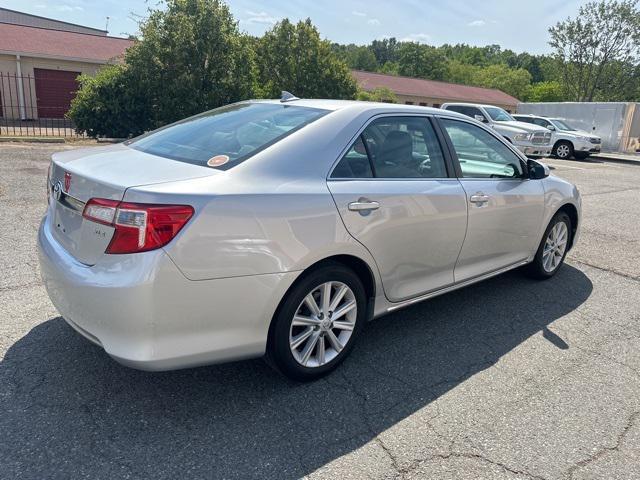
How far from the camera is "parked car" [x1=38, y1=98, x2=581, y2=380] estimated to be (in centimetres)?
235

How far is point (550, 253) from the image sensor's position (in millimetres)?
4969

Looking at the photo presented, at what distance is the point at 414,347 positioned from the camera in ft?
11.7

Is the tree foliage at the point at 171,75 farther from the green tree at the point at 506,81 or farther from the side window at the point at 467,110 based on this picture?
the green tree at the point at 506,81

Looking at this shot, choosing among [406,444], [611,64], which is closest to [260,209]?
[406,444]

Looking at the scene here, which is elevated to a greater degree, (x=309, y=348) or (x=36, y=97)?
(x=36, y=97)

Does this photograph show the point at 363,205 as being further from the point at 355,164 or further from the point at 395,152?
the point at 395,152

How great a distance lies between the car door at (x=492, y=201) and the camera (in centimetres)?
383

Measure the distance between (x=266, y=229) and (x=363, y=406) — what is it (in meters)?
1.15

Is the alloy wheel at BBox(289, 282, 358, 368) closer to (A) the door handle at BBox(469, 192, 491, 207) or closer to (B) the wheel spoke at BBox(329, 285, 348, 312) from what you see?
(B) the wheel spoke at BBox(329, 285, 348, 312)

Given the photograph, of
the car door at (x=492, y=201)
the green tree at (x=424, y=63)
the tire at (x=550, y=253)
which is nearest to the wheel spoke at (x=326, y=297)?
the car door at (x=492, y=201)

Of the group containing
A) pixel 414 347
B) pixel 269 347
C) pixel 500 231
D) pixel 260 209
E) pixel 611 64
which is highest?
pixel 611 64

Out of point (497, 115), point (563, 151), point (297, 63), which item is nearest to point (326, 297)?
point (297, 63)

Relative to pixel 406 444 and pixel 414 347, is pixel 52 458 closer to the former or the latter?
pixel 406 444

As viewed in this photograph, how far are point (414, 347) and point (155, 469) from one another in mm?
1927
